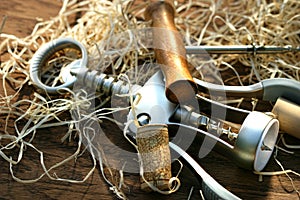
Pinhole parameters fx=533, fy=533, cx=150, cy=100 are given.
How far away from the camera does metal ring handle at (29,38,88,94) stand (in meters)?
0.70

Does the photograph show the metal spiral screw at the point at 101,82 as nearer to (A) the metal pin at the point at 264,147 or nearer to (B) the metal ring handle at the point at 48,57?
(B) the metal ring handle at the point at 48,57

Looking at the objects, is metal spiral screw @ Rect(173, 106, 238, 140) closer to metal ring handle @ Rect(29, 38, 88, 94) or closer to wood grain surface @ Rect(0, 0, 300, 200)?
wood grain surface @ Rect(0, 0, 300, 200)

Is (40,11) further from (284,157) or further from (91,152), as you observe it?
(284,157)

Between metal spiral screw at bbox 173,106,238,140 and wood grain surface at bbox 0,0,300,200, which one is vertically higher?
metal spiral screw at bbox 173,106,238,140

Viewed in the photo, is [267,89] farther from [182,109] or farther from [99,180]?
[99,180]

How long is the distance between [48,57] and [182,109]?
0.22 metres

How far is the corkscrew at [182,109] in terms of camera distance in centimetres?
59

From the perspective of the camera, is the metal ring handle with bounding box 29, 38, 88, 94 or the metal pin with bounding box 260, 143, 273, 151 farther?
the metal ring handle with bounding box 29, 38, 88, 94

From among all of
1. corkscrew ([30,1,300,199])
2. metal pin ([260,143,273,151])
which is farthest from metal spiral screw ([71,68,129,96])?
metal pin ([260,143,273,151])

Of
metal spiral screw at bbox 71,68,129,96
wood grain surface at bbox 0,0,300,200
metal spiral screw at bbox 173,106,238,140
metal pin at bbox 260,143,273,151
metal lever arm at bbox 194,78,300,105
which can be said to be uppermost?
metal spiral screw at bbox 71,68,129,96

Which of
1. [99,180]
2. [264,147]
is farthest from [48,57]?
[264,147]

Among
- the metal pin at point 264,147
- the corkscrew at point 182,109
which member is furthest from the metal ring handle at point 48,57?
the metal pin at point 264,147

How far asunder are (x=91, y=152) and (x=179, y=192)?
12 cm

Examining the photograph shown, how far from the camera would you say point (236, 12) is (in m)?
0.86
